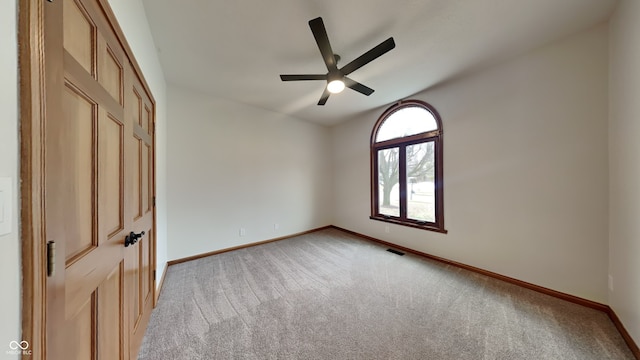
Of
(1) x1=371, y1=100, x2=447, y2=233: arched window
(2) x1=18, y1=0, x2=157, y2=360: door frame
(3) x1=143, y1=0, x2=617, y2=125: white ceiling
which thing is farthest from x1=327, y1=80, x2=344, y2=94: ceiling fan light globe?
(2) x1=18, y1=0, x2=157, y2=360: door frame

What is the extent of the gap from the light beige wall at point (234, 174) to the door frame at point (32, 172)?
2675mm

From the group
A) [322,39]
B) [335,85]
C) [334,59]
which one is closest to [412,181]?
[335,85]

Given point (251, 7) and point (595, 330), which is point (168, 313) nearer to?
point (251, 7)

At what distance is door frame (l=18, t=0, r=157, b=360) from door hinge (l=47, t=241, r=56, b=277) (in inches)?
1.5

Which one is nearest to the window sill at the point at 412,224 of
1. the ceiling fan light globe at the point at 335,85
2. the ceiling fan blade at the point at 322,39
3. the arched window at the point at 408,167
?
the arched window at the point at 408,167

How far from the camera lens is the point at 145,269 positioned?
1.67 metres

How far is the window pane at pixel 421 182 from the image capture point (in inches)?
119

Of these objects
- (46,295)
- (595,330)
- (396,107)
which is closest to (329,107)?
(396,107)

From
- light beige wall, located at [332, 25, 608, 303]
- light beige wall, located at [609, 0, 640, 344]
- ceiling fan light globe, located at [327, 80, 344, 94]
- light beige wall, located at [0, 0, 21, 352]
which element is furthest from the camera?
ceiling fan light globe, located at [327, 80, 344, 94]

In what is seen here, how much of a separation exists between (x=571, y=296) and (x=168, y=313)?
3.80 meters

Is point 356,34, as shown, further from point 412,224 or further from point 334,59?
point 412,224

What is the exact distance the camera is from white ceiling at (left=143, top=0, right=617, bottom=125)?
1.61m

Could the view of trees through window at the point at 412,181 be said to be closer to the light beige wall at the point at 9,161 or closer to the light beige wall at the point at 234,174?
the light beige wall at the point at 234,174

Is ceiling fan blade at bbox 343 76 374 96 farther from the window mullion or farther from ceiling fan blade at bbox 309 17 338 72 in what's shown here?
the window mullion
